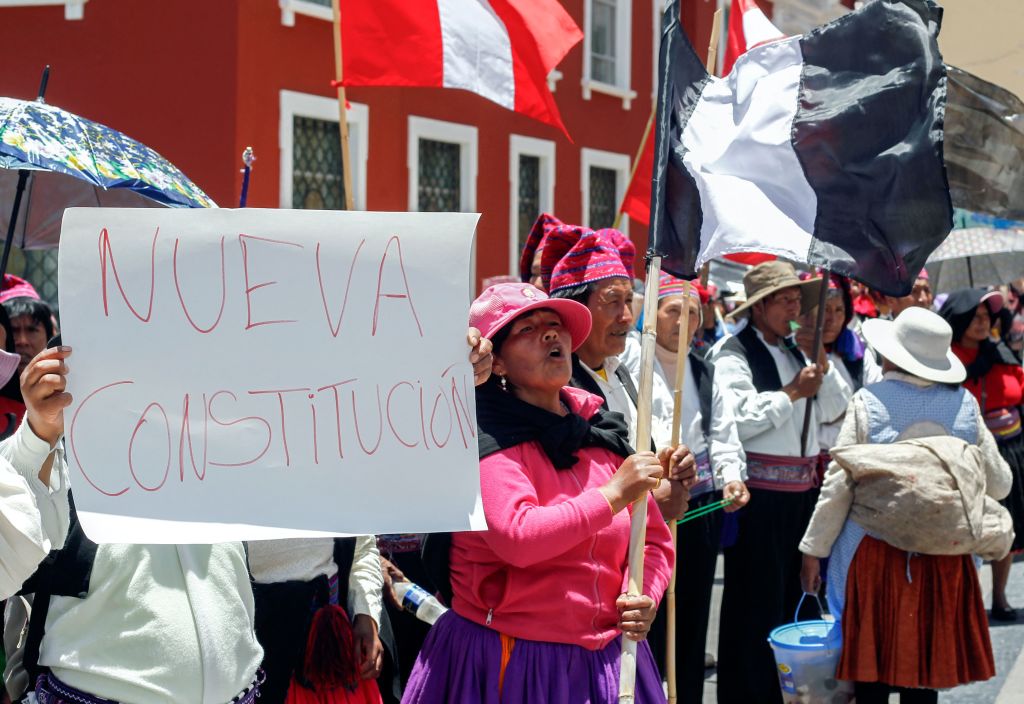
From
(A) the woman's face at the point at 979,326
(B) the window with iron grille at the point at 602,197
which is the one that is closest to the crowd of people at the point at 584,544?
(A) the woman's face at the point at 979,326

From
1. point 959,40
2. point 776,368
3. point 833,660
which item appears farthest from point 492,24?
point 833,660

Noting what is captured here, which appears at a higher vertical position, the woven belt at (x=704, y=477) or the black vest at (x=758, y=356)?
the black vest at (x=758, y=356)

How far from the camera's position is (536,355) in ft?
10.8

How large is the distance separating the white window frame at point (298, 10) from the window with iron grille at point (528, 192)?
4760mm

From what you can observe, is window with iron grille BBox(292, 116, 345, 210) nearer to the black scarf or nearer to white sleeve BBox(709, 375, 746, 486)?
white sleeve BBox(709, 375, 746, 486)

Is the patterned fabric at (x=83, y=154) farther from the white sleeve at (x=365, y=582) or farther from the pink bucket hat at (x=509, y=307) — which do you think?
the white sleeve at (x=365, y=582)

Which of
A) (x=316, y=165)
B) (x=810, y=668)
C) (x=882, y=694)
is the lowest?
(x=882, y=694)

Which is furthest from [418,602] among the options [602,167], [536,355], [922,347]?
[602,167]

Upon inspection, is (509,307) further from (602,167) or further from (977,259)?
(602,167)

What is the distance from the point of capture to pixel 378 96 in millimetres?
15578

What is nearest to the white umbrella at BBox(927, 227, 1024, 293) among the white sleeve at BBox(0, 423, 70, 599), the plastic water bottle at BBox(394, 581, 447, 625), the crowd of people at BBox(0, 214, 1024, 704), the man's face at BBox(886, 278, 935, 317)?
the man's face at BBox(886, 278, 935, 317)

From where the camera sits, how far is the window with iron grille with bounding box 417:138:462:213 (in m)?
16.7

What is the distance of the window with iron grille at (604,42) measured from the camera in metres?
20.2

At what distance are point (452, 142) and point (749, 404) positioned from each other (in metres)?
11.9
